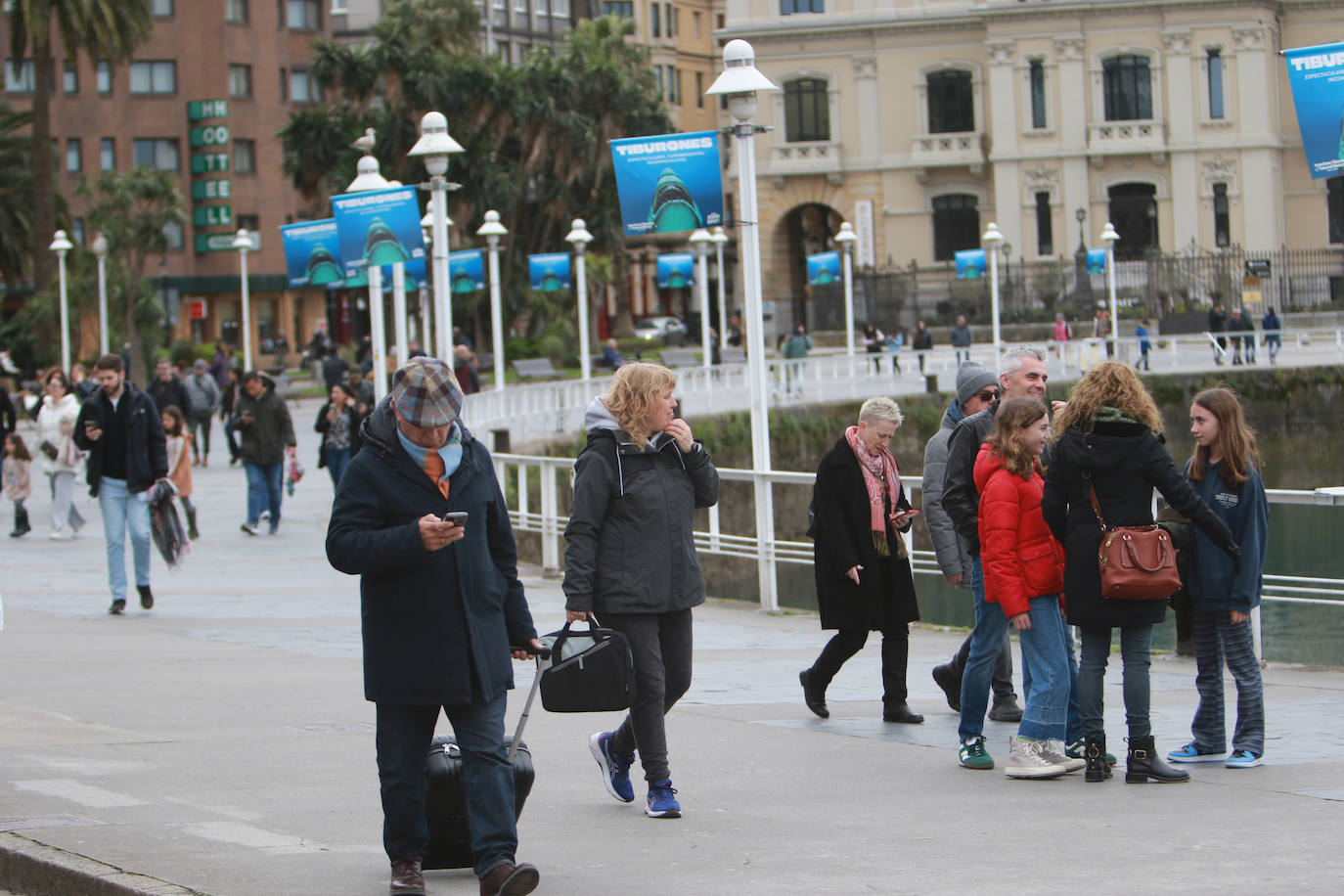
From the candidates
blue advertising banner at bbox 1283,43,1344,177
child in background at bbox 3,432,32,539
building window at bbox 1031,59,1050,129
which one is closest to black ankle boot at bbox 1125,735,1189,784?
blue advertising banner at bbox 1283,43,1344,177

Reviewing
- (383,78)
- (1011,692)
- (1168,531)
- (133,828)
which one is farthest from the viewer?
(383,78)

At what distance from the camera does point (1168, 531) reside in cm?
820

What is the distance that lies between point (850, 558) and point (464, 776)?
3649 millimetres

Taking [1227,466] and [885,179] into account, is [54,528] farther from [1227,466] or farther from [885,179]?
[885,179]

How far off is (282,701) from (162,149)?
73682mm

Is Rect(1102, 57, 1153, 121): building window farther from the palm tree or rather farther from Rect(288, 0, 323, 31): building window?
the palm tree

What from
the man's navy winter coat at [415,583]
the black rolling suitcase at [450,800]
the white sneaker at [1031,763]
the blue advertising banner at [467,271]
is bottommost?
the white sneaker at [1031,763]

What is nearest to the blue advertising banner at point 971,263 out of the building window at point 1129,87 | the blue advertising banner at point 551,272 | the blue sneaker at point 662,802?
the blue advertising banner at point 551,272

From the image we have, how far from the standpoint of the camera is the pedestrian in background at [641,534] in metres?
7.52

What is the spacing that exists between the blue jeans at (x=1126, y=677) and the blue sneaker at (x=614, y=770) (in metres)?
1.92

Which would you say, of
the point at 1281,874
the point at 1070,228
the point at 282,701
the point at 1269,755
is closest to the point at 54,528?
the point at 282,701

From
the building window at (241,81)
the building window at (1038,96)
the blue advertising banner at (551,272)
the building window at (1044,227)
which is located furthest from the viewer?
the building window at (241,81)

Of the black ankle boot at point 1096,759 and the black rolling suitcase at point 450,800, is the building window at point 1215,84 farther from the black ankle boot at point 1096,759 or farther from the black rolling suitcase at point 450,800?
the black rolling suitcase at point 450,800

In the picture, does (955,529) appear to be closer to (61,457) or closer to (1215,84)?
(61,457)
